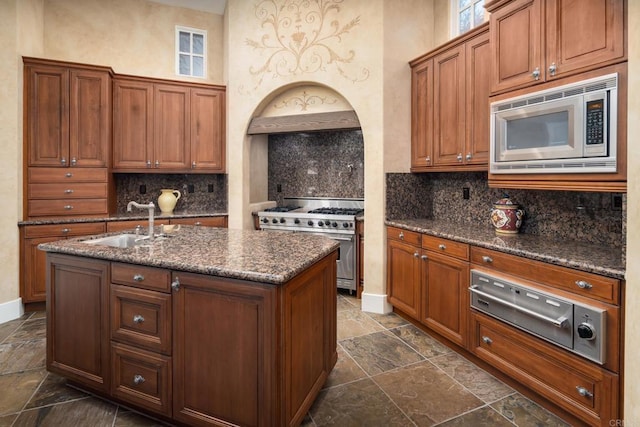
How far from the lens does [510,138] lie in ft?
8.11

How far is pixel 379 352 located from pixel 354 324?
1.91 feet

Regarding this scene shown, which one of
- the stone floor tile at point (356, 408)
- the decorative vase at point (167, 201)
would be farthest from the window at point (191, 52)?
the stone floor tile at point (356, 408)

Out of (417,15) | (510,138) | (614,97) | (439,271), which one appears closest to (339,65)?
(417,15)

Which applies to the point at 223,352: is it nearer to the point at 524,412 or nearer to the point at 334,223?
the point at 524,412

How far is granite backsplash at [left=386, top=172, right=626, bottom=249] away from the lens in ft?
7.89

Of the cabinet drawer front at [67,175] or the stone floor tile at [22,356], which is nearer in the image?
the stone floor tile at [22,356]

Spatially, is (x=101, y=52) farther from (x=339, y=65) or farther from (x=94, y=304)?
(x=94, y=304)

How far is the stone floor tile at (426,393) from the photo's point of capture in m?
2.12

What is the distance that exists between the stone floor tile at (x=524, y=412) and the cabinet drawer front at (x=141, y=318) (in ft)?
6.21

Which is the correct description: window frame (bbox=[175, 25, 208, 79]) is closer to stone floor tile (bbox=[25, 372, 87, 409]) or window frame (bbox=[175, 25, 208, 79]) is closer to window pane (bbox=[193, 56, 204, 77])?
window pane (bbox=[193, 56, 204, 77])

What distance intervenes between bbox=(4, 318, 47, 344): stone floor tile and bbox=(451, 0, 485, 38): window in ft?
15.4

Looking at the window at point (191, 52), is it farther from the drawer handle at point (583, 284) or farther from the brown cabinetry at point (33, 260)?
the drawer handle at point (583, 284)

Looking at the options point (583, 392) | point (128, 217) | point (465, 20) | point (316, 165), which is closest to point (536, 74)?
point (465, 20)

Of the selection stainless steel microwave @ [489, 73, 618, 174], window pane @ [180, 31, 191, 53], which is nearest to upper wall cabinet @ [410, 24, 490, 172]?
stainless steel microwave @ [489, 73, 618, 174]
